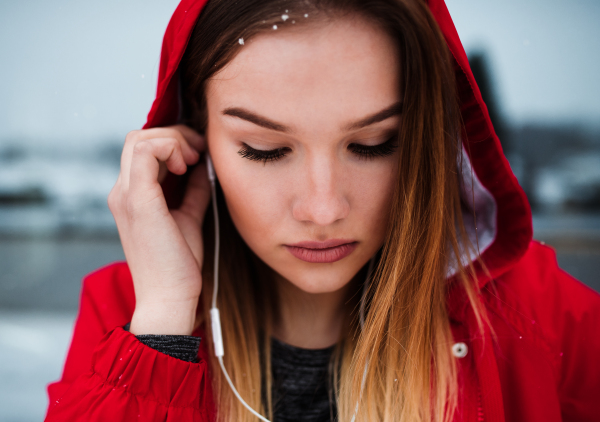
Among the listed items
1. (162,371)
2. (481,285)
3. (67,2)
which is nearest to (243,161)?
(162,371)

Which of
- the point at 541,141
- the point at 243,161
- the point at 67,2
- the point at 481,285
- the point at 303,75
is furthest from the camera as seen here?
the point at 541,141

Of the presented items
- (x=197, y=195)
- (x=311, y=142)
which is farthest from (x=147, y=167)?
(x=311, y=142)

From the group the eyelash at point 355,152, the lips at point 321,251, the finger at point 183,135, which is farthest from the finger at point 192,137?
the lips at point 321,251

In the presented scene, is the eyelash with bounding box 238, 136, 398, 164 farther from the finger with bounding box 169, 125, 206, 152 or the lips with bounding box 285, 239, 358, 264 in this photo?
the finger with bounding box 169, 125, 206, 152

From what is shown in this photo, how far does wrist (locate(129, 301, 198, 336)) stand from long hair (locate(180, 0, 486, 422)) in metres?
0.12

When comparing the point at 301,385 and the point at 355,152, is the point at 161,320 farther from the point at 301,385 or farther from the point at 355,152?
the point at 355,152

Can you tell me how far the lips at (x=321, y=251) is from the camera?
33.9 inches

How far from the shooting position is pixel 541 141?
61.3 inches

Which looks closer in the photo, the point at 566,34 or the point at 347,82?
the point at 347,82

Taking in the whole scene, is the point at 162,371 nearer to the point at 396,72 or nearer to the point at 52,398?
the point at 52,398

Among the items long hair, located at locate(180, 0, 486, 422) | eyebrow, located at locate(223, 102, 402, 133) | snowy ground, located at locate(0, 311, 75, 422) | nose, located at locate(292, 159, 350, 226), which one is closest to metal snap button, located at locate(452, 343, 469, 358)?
long hair, located at locate(180, 0, 486, 422)

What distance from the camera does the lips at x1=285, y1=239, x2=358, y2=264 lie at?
86 cm

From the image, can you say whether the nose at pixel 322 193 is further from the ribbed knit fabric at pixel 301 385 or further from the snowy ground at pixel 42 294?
the snowy ground at pixel 42 294

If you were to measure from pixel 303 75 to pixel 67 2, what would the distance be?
47.0 inches
